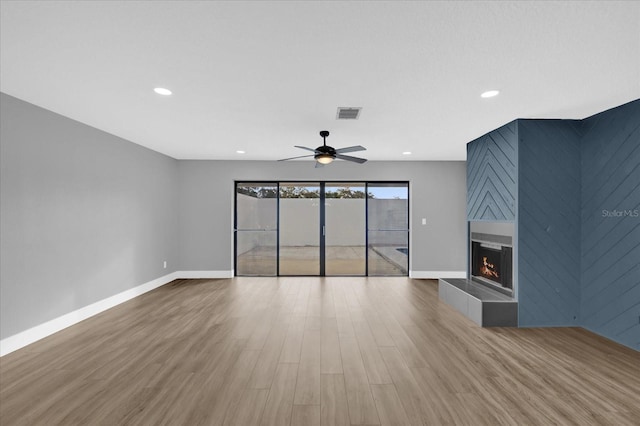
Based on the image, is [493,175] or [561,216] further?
[493,175]

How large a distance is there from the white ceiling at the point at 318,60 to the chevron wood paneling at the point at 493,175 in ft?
1.31

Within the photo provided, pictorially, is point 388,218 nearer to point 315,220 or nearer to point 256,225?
point 315,220

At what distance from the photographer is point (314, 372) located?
8.57 ft

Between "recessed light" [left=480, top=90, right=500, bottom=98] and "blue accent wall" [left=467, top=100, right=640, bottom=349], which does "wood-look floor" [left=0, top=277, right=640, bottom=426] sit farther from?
"recessed light" [left=480, top=90, right=500, bottom=98]

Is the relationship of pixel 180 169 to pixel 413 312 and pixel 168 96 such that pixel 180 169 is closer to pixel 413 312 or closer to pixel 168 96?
pixel 168 96

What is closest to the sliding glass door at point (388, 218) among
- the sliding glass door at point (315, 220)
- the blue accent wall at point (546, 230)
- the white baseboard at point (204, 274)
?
the sliding glass door at point (315, 220)

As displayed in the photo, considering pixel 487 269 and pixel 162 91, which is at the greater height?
pixel 162 91

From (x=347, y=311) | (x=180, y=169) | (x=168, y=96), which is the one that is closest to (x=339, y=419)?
(x=347, y=311)

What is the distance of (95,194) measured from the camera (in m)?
4.20

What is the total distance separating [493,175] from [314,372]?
3.55m

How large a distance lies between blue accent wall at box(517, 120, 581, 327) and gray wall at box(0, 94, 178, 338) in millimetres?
5597

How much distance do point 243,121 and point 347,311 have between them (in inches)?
116

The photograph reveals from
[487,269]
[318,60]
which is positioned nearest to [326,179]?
[487,269]

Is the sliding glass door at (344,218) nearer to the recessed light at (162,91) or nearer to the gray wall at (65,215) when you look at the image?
the gray wall at (65,215)
